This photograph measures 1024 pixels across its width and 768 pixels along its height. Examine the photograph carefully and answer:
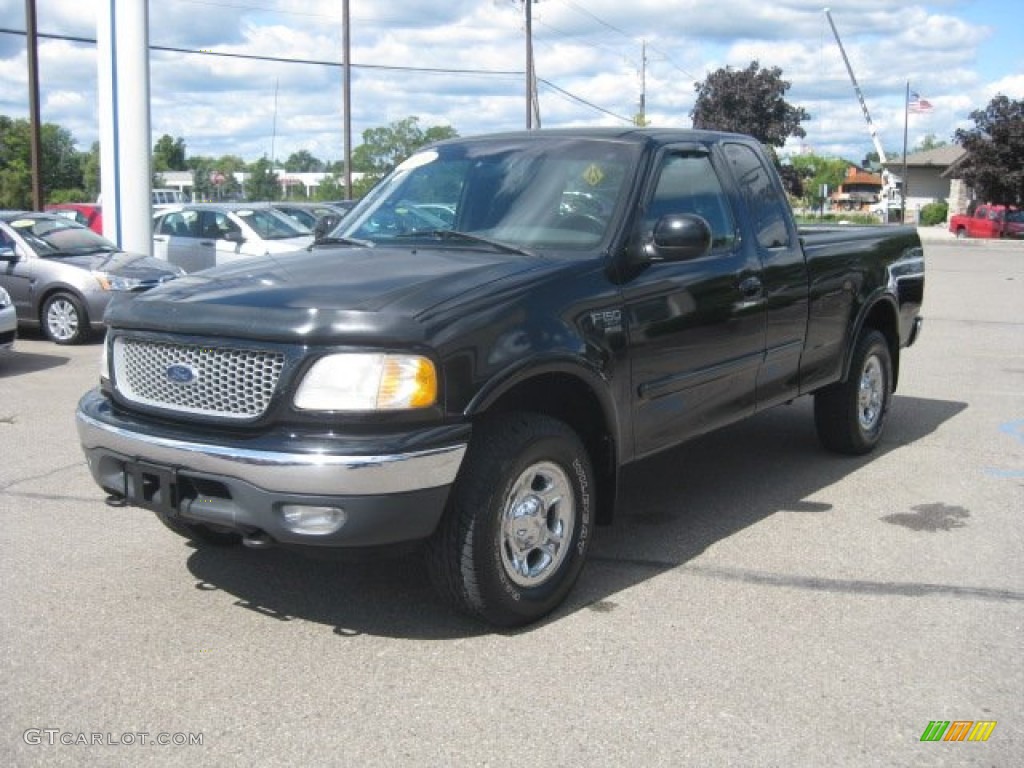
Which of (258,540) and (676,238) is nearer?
(258,540)

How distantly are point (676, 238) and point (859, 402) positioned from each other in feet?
9.77

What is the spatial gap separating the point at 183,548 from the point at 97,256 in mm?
9521

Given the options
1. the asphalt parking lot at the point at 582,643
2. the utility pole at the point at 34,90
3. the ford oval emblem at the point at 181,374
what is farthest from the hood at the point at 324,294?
the utility pole at the point at 34,90

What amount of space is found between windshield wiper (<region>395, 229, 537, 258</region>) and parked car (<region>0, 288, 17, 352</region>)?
23.5ft

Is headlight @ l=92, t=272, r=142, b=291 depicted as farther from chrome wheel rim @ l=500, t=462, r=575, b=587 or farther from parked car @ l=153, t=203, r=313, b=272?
chrome wheel rim @ l=500, t=462, r=575, b=587

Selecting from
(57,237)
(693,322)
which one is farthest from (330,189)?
(693,322)

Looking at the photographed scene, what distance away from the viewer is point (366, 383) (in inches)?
152

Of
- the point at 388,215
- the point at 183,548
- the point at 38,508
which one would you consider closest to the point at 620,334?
the point at 388,215

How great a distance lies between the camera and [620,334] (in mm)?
4719

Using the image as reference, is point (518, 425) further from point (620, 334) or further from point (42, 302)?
point (42, 302)

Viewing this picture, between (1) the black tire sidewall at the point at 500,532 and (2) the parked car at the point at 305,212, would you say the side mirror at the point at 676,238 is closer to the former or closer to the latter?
(1) the black tire sidewall at the point at 500,532

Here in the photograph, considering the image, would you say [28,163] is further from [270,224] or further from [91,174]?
[270,224]

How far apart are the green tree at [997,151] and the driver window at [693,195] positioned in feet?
146

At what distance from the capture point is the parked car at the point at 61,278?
1300 centimetres
